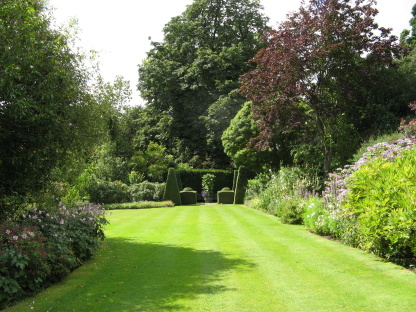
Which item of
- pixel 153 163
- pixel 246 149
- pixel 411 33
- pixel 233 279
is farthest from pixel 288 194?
pixel 411 33

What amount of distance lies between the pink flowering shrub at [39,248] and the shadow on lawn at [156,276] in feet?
1.97

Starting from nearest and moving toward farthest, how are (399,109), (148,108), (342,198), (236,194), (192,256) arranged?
(192,256) → (342,198) → (399,109) → (236,194) → (148,108)

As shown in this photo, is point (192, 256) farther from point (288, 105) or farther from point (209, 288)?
point (288, 105)

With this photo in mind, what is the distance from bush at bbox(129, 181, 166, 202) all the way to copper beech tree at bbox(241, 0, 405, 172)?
10616 mm

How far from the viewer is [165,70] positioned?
3097cm

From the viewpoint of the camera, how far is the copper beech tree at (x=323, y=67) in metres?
14.9

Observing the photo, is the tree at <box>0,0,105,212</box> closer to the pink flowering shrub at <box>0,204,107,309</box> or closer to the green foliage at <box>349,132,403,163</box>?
the pink flowering shrub at <box>0,204,107,309</box>

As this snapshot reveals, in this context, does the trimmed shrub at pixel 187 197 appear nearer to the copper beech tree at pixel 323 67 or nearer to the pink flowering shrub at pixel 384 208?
the copper beech tree at pixel 323 67

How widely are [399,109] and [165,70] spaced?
1845 centimetres

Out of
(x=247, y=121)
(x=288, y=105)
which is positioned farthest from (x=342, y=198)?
(x=247, y=121)

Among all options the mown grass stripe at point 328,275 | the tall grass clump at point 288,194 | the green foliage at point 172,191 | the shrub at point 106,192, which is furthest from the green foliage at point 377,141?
the shrub at point 106,192

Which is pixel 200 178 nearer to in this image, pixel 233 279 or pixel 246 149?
pixel 246 149

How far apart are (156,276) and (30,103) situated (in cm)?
357

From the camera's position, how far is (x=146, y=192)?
24.8 meters
